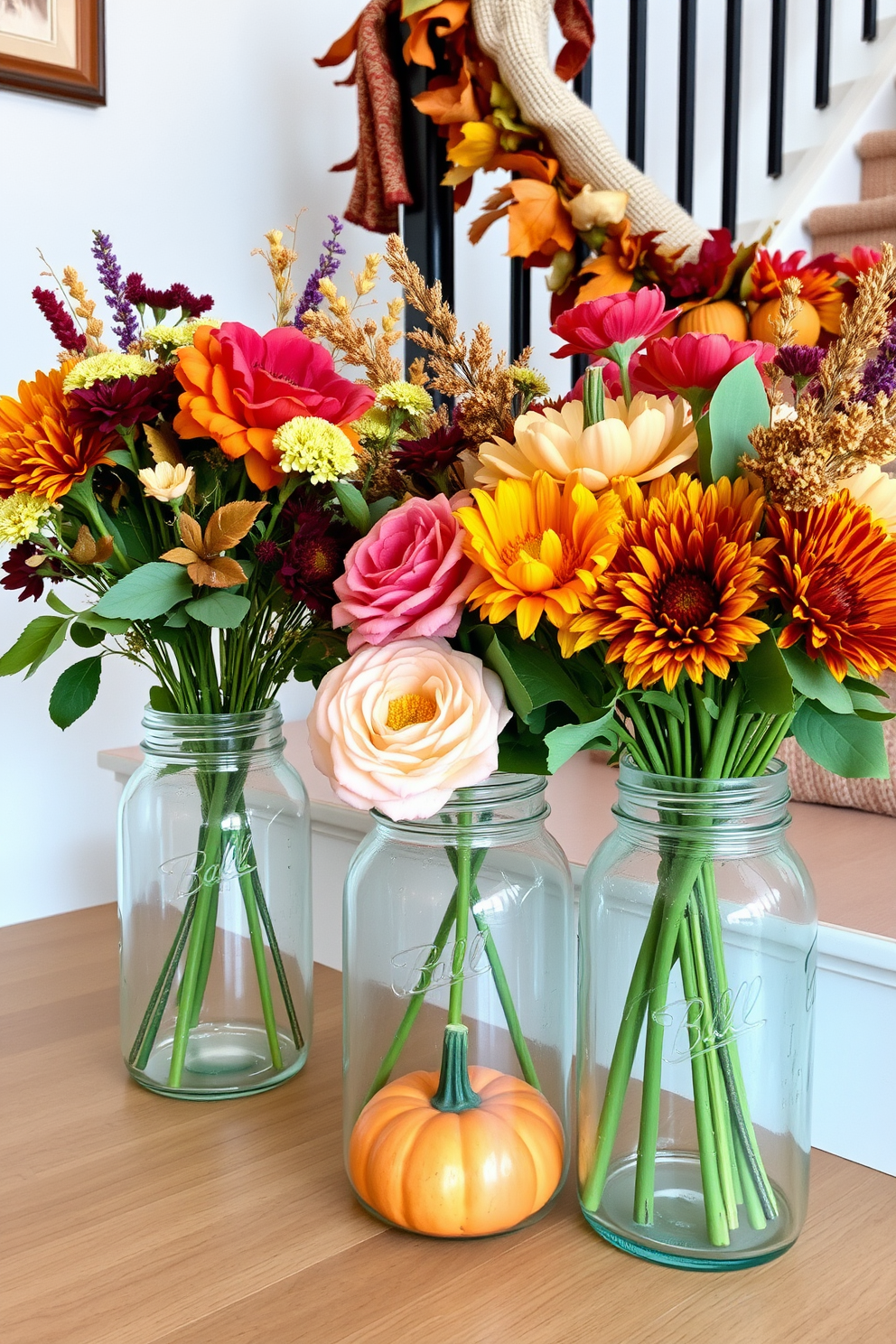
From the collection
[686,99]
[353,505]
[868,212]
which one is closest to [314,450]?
[353,505]

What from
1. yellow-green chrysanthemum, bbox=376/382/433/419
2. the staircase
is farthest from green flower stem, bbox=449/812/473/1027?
the staircase

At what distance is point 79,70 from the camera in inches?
48.2

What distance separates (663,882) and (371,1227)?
0.23 m

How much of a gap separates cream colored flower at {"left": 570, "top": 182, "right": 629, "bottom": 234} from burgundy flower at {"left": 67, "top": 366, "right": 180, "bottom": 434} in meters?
0.84

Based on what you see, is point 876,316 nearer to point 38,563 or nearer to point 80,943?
point 38,563

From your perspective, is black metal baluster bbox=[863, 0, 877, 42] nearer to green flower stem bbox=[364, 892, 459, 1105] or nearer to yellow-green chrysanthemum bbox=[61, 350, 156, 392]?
yellow-green chrysanthemum bbox=[61, 350, 156, 392]

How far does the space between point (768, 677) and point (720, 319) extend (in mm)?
893

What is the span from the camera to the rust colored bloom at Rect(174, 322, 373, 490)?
564 mm

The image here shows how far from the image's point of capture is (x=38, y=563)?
0.65 m

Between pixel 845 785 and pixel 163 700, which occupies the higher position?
pixel 163 700

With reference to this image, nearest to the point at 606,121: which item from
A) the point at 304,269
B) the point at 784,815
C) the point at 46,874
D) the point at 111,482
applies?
the point at 304,269

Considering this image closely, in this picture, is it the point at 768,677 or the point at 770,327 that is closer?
the point at 768,677

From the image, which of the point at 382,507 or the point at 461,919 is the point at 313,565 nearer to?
the point at 382,507

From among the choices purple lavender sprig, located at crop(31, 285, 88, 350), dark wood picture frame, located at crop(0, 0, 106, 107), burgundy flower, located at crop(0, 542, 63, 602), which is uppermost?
dark wood picture frame, located at crop(0, 0, 106, 107)
